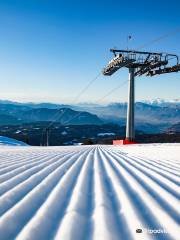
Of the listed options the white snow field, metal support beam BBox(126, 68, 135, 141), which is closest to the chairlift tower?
metal support beam BBox(126, 68, 135, 141)

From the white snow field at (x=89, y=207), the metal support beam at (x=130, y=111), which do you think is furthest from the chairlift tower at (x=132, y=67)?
the white snow field at (x=89, y=207)

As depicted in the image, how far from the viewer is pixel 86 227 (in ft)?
12.5

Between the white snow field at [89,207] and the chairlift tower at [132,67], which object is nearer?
the white snow field at [89,207]

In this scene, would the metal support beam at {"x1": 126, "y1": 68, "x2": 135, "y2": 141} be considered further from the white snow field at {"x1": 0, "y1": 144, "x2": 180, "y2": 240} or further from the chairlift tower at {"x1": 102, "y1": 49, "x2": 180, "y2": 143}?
the white snow field at {"x1": 0, "y1": 144, "x2": 180, "y2": 240}

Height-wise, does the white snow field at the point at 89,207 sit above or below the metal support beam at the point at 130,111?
below

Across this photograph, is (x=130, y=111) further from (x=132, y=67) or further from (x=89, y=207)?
(x=89, y=207)

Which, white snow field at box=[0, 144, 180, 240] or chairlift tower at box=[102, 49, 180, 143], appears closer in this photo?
white snow field at box=[0, 144, 180, 240]

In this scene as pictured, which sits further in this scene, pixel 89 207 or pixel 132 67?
pixel 132 67

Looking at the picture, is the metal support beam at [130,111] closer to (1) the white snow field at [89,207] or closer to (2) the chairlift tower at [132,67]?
(2) the chairlift tower at [132,67]

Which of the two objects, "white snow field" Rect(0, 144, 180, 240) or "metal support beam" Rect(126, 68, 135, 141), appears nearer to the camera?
"white snow field" Rect(0, 144, 180, 240)

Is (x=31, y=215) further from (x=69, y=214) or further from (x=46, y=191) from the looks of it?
(x=46, y=191)

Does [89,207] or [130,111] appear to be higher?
[130,111]

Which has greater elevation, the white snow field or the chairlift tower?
the chairlift tower

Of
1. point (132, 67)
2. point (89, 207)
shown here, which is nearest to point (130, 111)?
point (132, 67)
